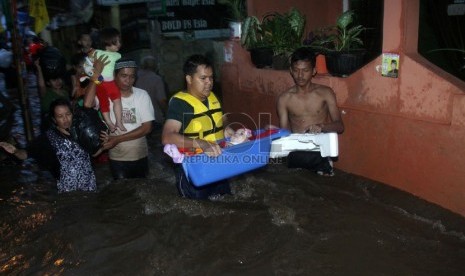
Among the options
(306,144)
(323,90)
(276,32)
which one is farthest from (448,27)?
(306,144)

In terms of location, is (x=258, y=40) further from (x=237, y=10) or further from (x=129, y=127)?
(x=129, y=127)

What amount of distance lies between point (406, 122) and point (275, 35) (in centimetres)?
252

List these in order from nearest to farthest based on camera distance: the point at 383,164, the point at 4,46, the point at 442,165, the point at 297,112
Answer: the point at 442,165 → the point at 383,164 → the point at 297,112 → the point at 4,46

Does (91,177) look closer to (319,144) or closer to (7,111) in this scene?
(319,144)

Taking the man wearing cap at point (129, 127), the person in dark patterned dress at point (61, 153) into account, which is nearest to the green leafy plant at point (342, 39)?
the man wearing cap at point (129, 127)

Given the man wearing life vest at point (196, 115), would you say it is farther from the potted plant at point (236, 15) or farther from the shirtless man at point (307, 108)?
the potted plant at point (236, 15)

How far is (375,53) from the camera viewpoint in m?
7.18

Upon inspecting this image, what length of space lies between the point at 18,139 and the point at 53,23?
5.73 meters

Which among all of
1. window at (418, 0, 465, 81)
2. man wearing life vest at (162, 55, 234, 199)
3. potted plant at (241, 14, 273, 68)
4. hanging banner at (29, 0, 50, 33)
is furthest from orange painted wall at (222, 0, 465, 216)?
hanging banner at (29, 0, 50, 33)

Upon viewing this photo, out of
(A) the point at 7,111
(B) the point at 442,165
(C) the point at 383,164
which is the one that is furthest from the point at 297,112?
(A) the point at 7,111

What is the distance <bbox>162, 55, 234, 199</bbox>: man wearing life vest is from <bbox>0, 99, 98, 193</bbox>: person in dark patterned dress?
50.1 inches

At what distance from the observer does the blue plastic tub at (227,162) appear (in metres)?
3.62

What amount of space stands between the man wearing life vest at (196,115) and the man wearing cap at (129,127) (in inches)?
39.1

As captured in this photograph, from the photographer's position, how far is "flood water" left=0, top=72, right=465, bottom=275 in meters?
3.41
